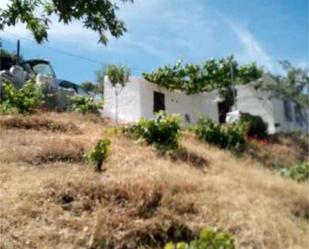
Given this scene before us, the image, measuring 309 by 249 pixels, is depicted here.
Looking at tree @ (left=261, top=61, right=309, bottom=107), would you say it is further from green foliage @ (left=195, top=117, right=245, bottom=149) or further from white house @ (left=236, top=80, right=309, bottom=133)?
green foliage @ (left=195, top=117, right=245, bottom=149)

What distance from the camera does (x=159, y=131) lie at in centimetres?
1273

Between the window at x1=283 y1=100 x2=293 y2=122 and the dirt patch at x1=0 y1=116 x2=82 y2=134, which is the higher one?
the window at x1=283 y1=100 x2=293 y2=122

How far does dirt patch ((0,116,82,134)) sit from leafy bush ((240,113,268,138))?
753 centimetres

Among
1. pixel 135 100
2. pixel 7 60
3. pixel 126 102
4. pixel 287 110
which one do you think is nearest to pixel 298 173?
pixel 135 100

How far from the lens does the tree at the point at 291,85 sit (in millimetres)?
20172

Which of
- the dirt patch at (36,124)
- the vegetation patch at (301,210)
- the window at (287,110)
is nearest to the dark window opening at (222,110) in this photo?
the window at (287,110)

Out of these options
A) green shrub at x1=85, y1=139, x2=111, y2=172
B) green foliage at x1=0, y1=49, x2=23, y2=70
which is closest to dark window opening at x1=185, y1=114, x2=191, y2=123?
green foliage at x1=0, y1=49, x2=23, y2=70

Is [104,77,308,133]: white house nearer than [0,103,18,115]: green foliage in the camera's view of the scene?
No

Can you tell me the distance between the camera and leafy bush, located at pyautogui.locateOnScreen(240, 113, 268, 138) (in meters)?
18.7

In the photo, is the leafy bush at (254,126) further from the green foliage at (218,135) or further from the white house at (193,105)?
the green foliage at (218,135)

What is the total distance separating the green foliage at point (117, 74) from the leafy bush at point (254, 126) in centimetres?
429

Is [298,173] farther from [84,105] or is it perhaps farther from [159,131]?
[84,105]

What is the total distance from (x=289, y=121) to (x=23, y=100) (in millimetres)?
11972

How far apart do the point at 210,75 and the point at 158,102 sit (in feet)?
7.84
